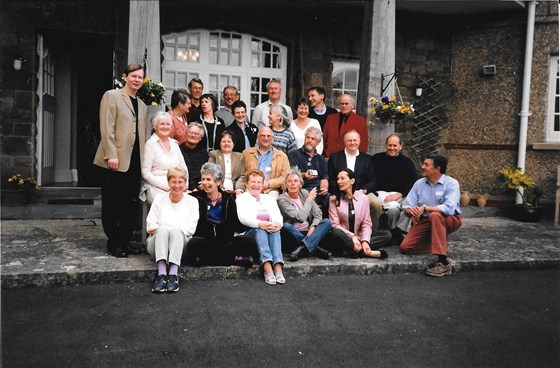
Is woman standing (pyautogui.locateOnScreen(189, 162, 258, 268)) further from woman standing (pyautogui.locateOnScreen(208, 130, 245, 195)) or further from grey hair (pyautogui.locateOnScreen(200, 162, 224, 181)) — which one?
woman standing (pyautogui.locateOnScreen(208, 130, 245, 195))

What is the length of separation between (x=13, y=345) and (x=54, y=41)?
754 centimetres

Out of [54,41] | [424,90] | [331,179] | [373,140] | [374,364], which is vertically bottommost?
[374,364]

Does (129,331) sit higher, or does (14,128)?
(14,128)

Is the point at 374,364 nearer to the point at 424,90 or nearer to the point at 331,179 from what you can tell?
the point at 331,179

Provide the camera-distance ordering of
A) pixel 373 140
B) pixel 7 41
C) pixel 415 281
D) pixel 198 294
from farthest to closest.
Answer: pixel 7 41
pixel 373 140
pixel 415 281
pixel 198 294

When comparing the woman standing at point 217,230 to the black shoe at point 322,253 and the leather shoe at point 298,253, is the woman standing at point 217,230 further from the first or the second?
the black shoe at point 322,253

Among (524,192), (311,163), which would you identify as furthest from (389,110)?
(524,192)

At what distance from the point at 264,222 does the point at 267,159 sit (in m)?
1.06

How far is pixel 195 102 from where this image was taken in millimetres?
6008


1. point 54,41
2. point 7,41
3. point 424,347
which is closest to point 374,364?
point 424,347

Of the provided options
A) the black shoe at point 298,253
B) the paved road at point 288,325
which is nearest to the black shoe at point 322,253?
the black shoe at point 298,253

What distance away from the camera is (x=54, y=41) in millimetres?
9039

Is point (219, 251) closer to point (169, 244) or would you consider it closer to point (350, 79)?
point (169, 244)

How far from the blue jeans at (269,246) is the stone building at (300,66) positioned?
14.4 ft
